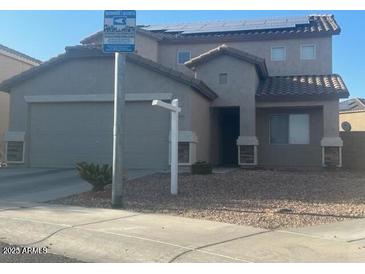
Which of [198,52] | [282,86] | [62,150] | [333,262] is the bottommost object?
[333,262]

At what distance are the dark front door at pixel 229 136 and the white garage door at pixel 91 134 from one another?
5849 mm

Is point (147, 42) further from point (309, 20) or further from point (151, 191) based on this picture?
point (151, 191)

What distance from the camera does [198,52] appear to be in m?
24.8

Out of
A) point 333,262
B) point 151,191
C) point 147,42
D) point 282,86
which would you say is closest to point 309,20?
point 282,86

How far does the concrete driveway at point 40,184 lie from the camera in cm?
1236

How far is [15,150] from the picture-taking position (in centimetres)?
2031

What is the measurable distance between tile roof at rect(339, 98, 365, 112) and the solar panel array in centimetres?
1531

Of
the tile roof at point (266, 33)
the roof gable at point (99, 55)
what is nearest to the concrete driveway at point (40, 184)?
the roof gable at point (99, 55)

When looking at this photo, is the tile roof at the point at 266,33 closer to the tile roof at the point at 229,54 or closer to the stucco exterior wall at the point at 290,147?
the tile roof at the point at 229,54

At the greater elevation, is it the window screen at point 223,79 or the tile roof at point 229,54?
the tile roof at point 229,54

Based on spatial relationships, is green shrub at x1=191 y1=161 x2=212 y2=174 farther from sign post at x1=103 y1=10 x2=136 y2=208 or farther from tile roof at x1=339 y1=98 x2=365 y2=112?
tile roof at x1=339 y1=98 x2=365 y2=112

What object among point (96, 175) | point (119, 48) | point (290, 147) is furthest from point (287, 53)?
point (119, 48)

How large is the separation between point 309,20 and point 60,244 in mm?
20821

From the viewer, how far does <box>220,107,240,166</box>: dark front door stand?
951 inches
